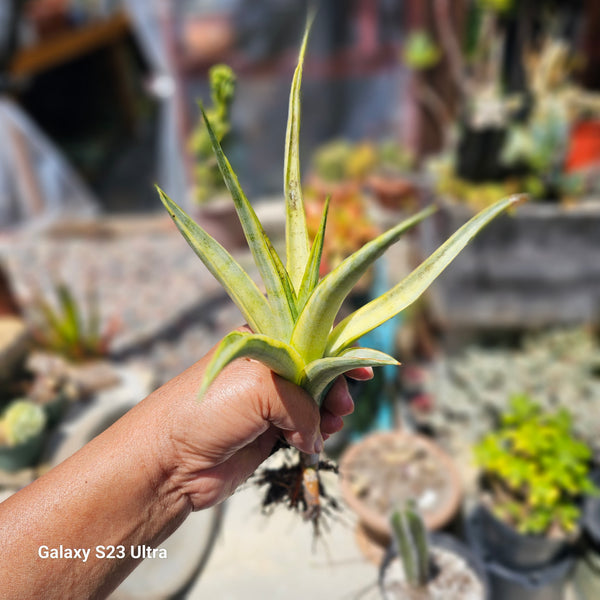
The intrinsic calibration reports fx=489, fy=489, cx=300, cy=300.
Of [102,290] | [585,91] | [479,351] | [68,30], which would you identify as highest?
[68,30]

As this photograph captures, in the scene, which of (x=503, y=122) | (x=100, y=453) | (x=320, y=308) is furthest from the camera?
(x=503, y=122)

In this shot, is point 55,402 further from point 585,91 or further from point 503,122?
point 585,91

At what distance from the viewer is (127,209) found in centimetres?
671

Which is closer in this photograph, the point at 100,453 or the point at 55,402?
the point at 100,453

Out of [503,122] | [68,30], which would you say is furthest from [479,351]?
[68,30]

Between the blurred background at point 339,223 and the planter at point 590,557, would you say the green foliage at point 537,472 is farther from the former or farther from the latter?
the blurred background at point 339,223

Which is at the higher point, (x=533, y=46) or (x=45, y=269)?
(x=533, y=46)

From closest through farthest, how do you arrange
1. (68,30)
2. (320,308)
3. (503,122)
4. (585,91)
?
(320,308) < (503,122) < (585,91) < (68,30)

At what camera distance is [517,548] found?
2137 millimetres

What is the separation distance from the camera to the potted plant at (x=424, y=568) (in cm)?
175

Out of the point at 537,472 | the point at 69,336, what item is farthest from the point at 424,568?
the point at 69,336

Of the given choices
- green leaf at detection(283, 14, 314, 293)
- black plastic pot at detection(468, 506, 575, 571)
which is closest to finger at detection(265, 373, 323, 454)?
green leaf at detection(283, 14, 314, 293)

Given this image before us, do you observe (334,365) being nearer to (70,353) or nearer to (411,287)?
Answer: (411,287)

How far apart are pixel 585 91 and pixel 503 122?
8.89 ft
